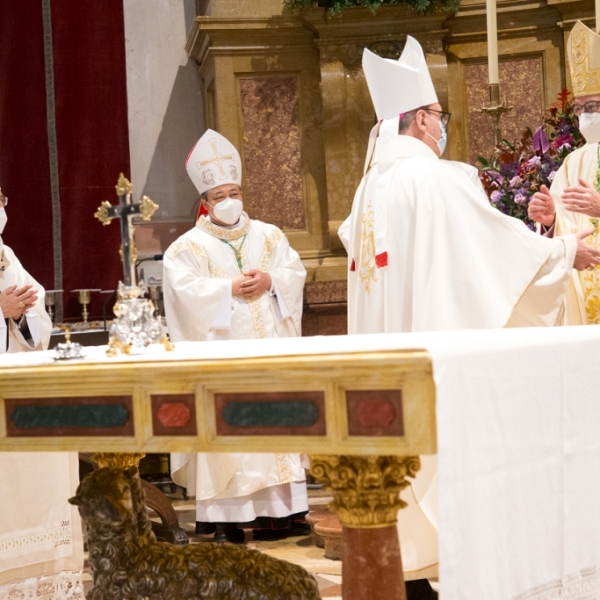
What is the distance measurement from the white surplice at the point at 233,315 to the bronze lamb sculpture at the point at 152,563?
2.45 metres

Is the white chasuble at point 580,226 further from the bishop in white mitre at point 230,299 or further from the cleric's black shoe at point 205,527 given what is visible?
the cleric's black shoe at point 205,527

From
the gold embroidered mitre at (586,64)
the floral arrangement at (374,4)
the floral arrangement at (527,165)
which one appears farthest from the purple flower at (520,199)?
the floral arrangement at (374,4)

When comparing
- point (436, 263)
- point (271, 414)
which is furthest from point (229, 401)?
point (436, 263)

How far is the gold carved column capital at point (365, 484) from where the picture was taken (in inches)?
113

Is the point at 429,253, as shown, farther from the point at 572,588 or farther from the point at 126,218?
the point at 572,588

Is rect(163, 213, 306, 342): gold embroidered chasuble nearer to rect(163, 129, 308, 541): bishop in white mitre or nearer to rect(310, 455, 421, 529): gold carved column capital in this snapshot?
rect(163, 129, 308, 541): bishop in white mitre

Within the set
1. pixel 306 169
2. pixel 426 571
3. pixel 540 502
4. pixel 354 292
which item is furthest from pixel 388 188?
pixel 306 169

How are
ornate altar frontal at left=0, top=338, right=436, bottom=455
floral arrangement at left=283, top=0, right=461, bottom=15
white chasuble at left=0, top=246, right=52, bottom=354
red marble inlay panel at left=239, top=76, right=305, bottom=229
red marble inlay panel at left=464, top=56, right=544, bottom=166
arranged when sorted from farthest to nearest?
red marble inlay panel at left=239, top=76, right=305, bottom=229, red marble inlay panel at left=464, top=56, right=544, bottom=166, floral arrangement at left=283, top=0, right=461, bottom=15, white chasuble at left=0, top=246, right=52, bottom=354, ornate altar frontal at left=0, top=338, right=436, bottom=455

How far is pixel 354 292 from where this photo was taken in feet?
15.5

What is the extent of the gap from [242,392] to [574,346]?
2.99 feet

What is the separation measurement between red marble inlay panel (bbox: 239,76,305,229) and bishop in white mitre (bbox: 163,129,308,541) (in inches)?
36.8

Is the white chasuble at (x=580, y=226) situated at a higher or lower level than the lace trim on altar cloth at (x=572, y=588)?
higher

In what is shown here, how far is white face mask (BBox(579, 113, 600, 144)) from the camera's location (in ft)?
16.5

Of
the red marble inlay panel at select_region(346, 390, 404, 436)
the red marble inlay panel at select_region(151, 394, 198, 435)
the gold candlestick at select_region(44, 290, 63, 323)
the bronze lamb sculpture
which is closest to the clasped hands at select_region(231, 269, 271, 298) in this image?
the gold candlestick at select_region(44, 290, 63, 323)
